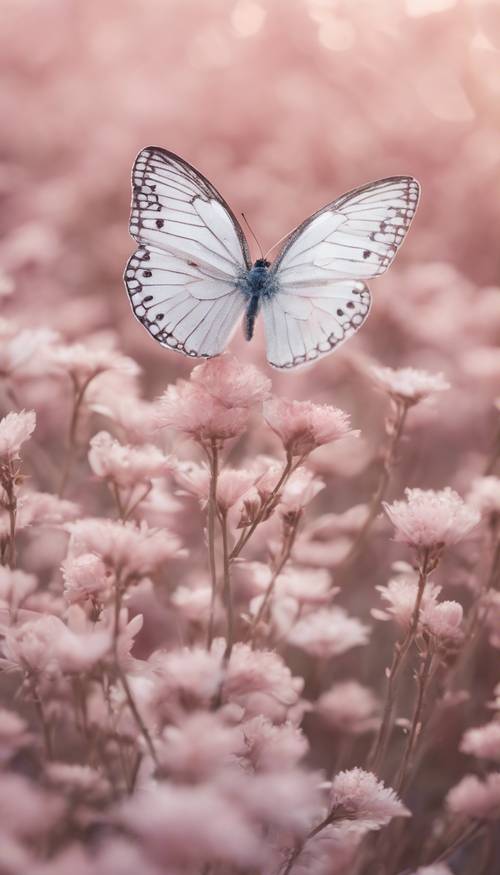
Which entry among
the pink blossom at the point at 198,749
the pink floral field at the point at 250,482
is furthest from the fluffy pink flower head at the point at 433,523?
the pink blossom at the point at 198,749

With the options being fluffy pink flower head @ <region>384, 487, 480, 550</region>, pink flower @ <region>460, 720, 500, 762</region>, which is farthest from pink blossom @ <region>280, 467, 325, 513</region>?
pink flower @ <region>460, 720, 500, 762</region>

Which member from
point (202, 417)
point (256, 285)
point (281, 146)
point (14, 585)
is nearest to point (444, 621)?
point (202, 417)

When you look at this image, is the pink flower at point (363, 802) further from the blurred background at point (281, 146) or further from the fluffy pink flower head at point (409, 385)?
the blurred background at point (281, 146)

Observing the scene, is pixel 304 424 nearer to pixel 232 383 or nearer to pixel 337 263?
pixel 232 383

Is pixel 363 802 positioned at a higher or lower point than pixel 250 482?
lower

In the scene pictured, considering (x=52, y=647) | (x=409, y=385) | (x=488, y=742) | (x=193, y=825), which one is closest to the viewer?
(x=193, y=825)

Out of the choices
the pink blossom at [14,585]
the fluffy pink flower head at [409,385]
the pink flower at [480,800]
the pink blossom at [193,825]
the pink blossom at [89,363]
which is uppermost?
the pink blossom at [89,363]
